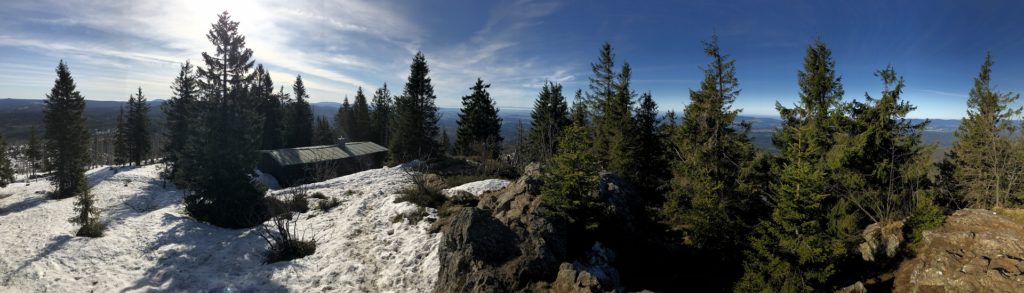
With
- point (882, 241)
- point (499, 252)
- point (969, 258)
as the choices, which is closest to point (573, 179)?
point (499, 252)

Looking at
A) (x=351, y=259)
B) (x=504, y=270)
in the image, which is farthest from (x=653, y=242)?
(x=351, y=259)

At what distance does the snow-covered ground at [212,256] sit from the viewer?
1290 centimetres

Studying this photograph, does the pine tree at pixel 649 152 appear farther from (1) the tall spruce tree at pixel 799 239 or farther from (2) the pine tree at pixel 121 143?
(2) the pine tree at pixel 121 143

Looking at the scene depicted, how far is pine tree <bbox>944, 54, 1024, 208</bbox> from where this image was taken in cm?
2375

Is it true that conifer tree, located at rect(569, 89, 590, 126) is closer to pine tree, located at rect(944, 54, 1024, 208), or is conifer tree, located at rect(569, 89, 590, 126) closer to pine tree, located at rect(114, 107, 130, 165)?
pine tree, located at rect(944, 54, 1024, 208)

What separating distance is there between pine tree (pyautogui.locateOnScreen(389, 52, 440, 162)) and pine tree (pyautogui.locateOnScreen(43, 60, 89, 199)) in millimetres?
26704

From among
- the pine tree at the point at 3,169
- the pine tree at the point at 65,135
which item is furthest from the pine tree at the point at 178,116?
the pine tree at the point at 3,169

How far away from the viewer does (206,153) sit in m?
19.9

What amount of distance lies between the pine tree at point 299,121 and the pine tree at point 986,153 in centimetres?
6743

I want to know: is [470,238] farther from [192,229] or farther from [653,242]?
[192,229]

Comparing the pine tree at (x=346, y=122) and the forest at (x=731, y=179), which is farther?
the pine tree at (x=346, y=122)

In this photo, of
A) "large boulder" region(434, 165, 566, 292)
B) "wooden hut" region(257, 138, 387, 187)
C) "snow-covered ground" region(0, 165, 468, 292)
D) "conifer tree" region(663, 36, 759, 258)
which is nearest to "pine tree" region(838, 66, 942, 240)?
"conifer tree" region(663, 36, 759, 258)

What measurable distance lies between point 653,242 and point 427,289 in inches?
487

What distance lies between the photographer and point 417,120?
142 ft
